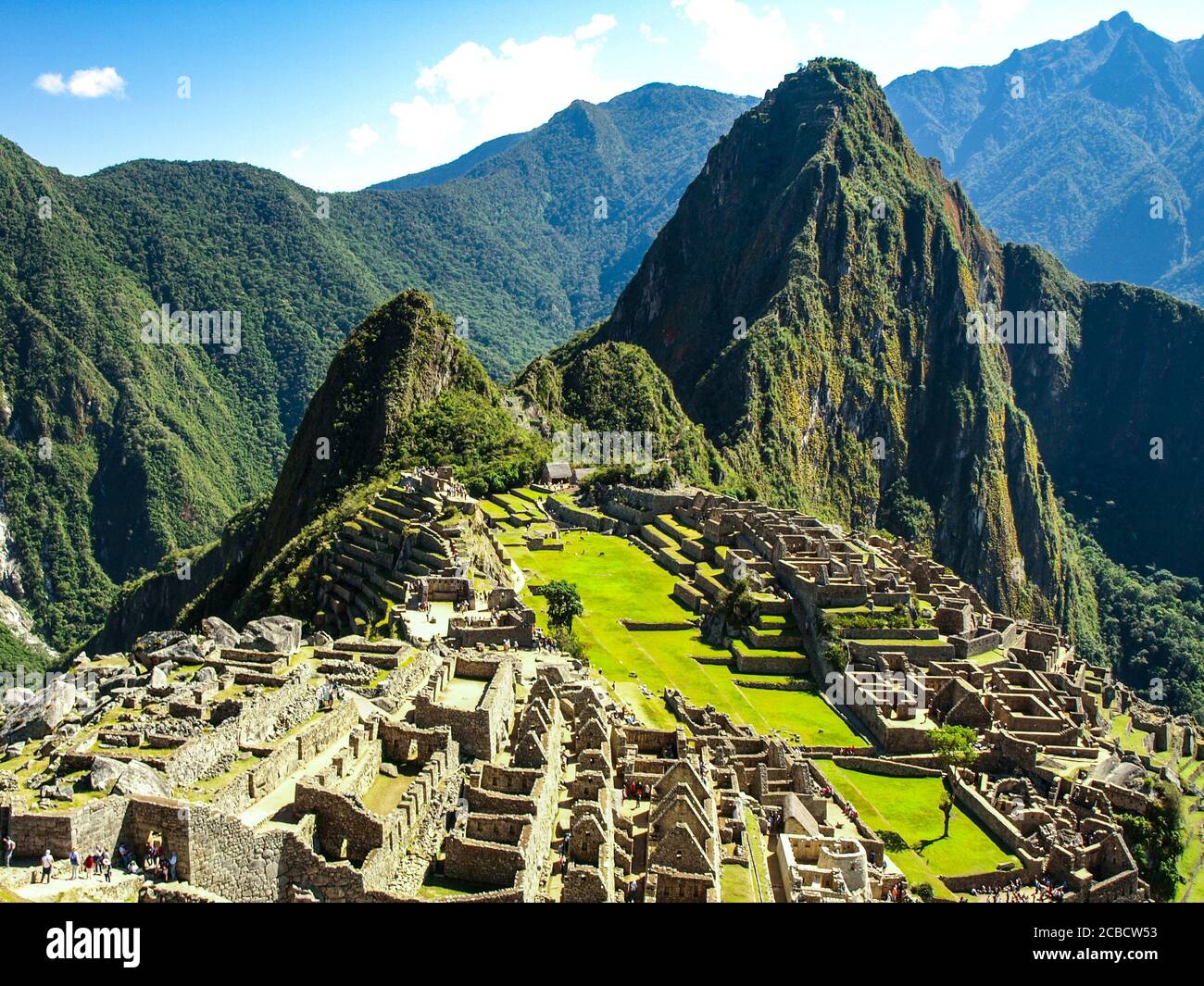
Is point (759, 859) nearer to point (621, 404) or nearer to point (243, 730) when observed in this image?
point (243, 730)

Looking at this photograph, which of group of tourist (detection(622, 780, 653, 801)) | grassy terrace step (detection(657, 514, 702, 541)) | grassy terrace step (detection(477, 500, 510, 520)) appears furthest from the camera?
grassy terrace step (detection(477, 500, 510, 520))

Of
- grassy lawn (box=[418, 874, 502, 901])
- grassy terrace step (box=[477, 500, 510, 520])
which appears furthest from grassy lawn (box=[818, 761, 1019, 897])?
grassy terrace step (box=[477, 500, 510, 520])

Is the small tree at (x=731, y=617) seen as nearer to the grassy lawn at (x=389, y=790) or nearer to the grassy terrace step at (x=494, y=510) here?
the grassy terrace step at (x=494, y=510)

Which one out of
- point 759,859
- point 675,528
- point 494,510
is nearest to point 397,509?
point 494,510

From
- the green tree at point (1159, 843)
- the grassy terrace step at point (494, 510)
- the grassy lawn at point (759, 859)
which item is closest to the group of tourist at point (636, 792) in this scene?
the grassy lawn at point (759, 859)

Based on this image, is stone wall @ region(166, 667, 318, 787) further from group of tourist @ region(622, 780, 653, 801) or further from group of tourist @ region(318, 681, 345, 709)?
group of tourist @ region(622, 780, 653, 801)
